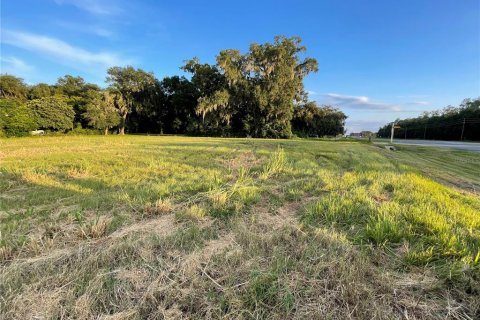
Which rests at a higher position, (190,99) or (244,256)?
(190,99)

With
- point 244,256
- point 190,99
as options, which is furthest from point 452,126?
point 244,256

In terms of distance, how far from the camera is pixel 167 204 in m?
3.65

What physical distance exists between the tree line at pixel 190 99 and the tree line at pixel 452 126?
2599 cm

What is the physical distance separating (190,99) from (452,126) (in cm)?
5038

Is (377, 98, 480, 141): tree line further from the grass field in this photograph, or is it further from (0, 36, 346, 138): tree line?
the grass field

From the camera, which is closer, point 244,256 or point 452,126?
point 244,256

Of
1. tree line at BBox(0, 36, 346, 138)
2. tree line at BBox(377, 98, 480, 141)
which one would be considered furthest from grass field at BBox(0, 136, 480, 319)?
tree line at BBox(377, 98, 480, 141)

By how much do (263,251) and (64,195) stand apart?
14.0 ft

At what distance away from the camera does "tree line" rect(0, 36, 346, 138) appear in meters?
34.2

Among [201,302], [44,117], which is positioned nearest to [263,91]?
[44,117]

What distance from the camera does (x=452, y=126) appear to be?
4862cm

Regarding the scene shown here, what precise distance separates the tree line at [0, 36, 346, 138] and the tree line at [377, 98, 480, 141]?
25986mm

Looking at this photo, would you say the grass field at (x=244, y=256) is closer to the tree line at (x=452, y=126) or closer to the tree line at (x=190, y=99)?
the tree line at (x=190, y=99)

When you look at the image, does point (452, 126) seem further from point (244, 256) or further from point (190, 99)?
point (244, 256)
